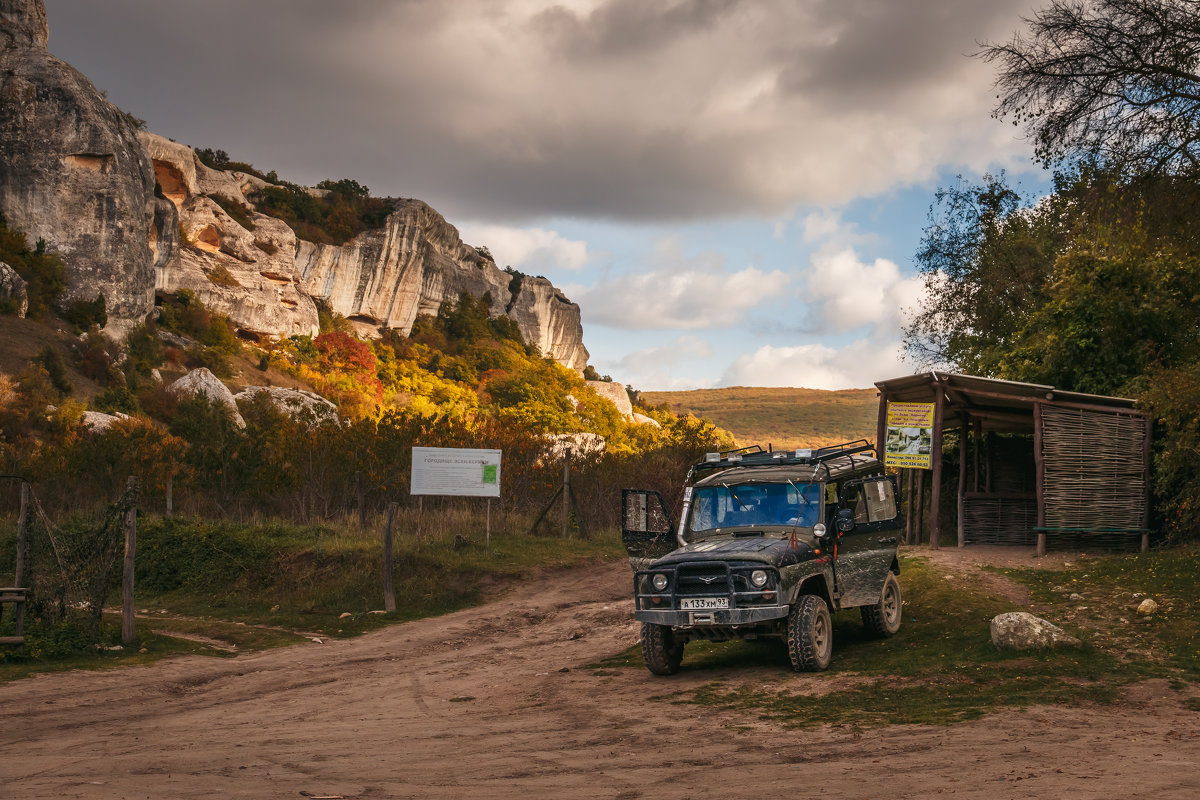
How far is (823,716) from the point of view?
8633mm

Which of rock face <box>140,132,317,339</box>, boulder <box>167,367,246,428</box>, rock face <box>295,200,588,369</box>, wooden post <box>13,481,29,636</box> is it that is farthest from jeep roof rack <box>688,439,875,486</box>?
rock face <box>295,200,588,369</box>

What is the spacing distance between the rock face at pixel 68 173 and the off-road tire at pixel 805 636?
56642mm

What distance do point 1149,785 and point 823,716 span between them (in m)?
3.05

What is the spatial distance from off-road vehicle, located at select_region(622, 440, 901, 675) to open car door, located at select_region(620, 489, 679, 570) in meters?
0.02

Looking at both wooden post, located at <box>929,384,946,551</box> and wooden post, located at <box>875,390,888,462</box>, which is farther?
wooden post, located at <box>875,390,888,462</box>

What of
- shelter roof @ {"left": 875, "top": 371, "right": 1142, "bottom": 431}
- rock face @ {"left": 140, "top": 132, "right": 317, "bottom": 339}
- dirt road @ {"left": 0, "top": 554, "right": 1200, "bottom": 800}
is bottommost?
dirt road @ {"left": 0, "top": 554, "right": 1200, "bottom": 800}

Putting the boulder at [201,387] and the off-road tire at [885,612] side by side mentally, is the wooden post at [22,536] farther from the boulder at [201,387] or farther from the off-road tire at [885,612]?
the boulder at [201,387]

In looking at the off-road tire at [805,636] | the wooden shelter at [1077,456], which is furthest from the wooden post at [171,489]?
the off-road tire at [805,636]

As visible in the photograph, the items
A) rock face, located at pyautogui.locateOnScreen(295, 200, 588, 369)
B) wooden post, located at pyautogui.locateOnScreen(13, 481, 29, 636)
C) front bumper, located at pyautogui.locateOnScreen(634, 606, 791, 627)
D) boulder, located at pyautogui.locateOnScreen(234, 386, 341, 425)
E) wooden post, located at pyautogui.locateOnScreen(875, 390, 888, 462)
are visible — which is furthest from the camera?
rock face, located at pyautogui.locateOnScreen(295, 200, 588, 369)

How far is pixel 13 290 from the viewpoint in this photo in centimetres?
5150

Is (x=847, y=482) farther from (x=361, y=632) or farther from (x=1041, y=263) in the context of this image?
(x=1041, y=263)

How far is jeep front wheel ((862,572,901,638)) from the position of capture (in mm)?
12211

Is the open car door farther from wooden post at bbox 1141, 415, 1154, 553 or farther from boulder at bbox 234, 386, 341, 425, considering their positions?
boulder at bbox 234, 386, 341, 425

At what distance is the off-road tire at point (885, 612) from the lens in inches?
481
